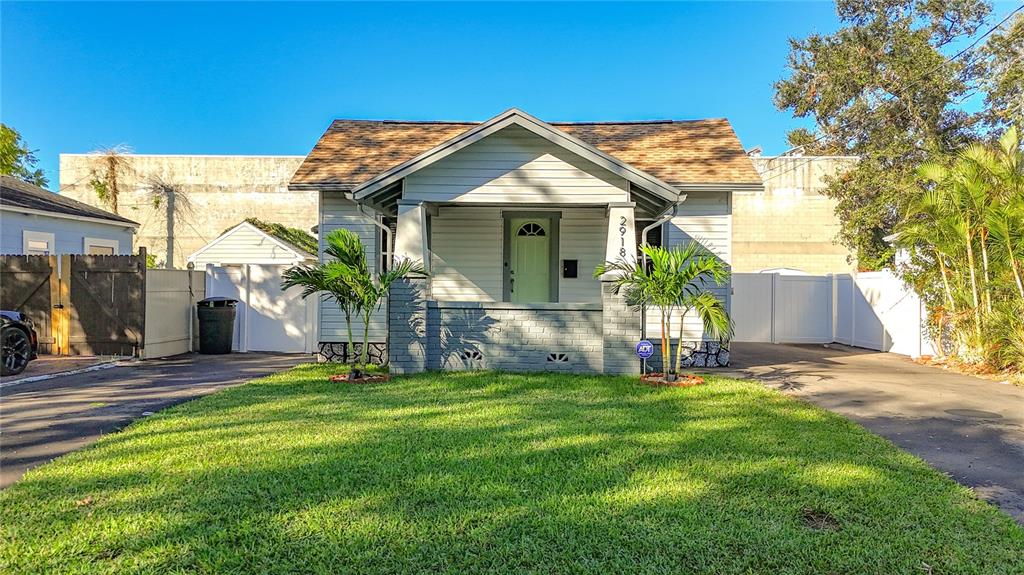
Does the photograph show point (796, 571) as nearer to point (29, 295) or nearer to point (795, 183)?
point (29, 295)

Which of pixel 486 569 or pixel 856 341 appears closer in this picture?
pixel 486 569

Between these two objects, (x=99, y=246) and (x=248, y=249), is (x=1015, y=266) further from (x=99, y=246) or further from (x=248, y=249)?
(x=99, y=246)

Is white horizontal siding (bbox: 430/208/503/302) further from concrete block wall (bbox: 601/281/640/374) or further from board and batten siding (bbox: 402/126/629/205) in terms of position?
concrete block wall (bbox: 601/281/640/374)

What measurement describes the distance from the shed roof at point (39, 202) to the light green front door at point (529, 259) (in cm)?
1287

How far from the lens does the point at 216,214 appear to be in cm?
2289

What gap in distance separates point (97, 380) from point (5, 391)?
1.08m

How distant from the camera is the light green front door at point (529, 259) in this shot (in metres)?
11.4

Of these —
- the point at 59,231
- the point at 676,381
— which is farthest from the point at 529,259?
the point at 59,231

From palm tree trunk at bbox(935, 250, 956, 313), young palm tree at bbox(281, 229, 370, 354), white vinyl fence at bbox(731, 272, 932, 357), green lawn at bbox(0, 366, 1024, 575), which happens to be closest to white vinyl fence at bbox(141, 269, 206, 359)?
young palm tree at bbox(281, 229, 370, 354)

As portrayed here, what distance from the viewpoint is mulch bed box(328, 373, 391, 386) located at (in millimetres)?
8000

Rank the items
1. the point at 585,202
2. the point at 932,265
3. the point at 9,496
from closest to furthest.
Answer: the point at 9,496 → the point at 585,202 → the point at 932,265

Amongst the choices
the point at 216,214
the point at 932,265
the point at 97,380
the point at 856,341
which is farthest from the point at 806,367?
the point at 216,214

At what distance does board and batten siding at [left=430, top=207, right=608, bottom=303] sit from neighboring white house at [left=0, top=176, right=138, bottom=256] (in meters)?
10.7

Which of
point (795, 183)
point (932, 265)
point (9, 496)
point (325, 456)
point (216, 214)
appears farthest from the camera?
point (216, 214)
